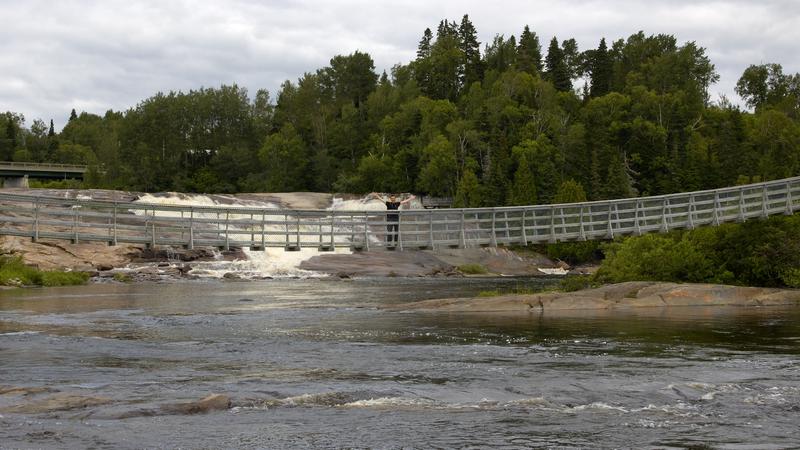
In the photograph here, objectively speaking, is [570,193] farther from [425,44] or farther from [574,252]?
[425,44]

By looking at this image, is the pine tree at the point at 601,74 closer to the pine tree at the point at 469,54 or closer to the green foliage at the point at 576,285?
the pine tree at the point at 469,54

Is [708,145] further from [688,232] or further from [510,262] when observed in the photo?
[688,232]

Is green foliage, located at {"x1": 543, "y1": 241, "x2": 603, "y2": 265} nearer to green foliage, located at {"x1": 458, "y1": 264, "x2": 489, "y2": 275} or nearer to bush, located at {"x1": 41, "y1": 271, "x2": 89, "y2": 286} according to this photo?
green foliage, located at {"x1": 458, "y1": 264, "x2": 489, "y2": 275}

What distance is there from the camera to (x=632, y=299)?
3206 cm

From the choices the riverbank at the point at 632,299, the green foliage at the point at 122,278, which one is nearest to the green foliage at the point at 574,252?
the green foliage at the point at 122,278

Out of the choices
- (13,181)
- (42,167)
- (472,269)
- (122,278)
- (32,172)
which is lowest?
(472,269)

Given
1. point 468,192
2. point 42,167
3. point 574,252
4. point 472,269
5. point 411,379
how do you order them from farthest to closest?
point 42,167
point 468,192
point 574,252
point 472,269
point 411,379

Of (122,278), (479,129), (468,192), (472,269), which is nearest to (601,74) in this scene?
(479,129)

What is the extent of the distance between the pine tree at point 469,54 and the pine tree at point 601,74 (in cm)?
1337

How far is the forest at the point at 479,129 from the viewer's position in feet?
275

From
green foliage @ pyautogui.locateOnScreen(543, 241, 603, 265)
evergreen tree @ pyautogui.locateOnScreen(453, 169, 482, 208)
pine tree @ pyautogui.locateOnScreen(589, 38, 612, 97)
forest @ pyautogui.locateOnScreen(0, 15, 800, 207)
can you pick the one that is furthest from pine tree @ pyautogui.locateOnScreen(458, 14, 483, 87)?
green foliage @ pyautogui.locateOnScreen(543, 241, 603, 265)

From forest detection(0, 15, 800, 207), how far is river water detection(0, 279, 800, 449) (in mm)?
50088

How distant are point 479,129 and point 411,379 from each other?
7646 cm

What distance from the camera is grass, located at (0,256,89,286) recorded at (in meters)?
48.3
